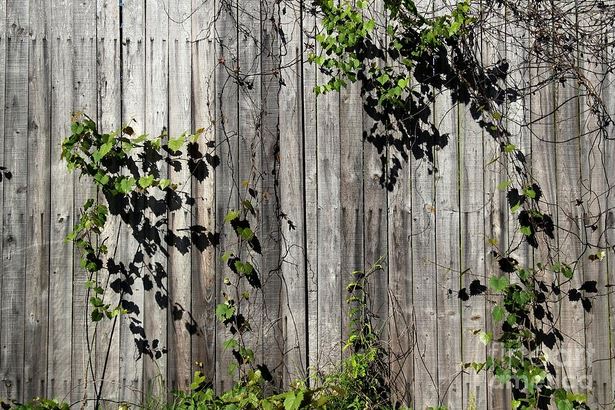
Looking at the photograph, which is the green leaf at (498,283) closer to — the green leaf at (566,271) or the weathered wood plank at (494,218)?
the weathered wood plank at (494,218)

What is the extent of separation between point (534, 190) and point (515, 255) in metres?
0.36

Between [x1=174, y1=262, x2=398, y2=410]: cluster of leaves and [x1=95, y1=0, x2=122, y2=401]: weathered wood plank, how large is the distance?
381 millimetres

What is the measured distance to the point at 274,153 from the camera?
371cm

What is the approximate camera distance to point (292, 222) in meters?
3.71

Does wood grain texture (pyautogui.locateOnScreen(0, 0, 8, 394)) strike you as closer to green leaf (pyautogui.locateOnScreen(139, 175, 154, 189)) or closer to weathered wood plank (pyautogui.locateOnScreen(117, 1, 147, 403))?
weathered wood plank (pyautogui.locateOnScreen(117, 1, 147, 403))

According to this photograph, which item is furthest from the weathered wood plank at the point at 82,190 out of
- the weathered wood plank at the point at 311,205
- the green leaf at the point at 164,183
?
the weathered wood plank at the point at 311,205

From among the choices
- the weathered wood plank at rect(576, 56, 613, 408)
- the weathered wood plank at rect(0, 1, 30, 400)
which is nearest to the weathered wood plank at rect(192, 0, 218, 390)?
the weathered wood plank at rect(0, 1, 30, 400)

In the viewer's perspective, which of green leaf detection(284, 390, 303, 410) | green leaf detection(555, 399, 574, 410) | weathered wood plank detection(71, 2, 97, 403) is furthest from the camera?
weathered wood plank detection(71, 2, 97, 403)

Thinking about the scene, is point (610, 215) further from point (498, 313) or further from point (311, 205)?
point (311, 205)

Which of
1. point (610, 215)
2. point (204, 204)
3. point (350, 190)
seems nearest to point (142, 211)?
point (204, 204)

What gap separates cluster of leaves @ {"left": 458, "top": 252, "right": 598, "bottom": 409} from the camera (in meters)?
3.63

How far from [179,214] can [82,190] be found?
504 millimetres

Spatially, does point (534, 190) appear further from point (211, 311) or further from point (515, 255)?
point (211, 311)

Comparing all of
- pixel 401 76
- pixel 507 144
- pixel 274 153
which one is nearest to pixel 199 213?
pixel 274 153
